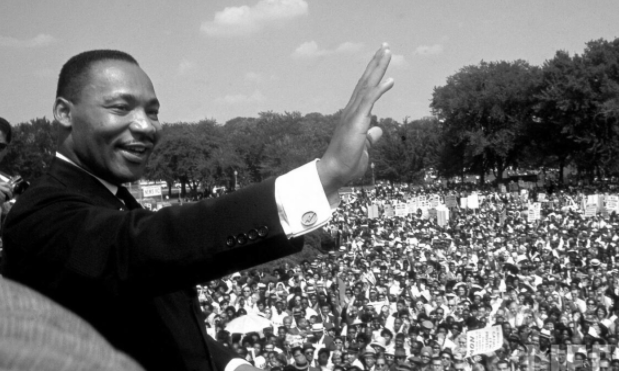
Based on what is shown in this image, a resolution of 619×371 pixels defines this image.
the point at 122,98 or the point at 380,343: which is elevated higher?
the point at 122,98

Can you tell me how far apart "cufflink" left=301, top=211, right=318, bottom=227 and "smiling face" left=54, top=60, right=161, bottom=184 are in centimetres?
45

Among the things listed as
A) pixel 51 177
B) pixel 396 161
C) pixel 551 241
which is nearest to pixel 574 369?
pixel 51 177

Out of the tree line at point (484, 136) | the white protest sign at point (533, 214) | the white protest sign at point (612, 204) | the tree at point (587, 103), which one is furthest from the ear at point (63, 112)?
the tree at point (587, 103)

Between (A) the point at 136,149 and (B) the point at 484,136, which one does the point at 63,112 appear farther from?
(B) the point at 484,136

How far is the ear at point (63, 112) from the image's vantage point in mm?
1379

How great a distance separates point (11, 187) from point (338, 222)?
1895 cm

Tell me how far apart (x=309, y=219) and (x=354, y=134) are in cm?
17

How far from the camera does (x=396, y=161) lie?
53.5 meters

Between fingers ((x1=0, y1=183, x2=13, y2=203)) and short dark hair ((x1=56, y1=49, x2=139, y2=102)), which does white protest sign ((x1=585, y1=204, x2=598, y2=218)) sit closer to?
fingers ((x1=0, y1=183, x2=13, y2=203))

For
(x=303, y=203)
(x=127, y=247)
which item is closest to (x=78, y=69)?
(x=127, y=247)

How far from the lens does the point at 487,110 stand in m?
45.9

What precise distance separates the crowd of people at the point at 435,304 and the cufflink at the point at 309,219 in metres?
5.58

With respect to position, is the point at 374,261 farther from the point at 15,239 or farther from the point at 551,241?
the point at 15,239

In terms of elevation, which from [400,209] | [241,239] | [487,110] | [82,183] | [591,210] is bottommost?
[591,210]
